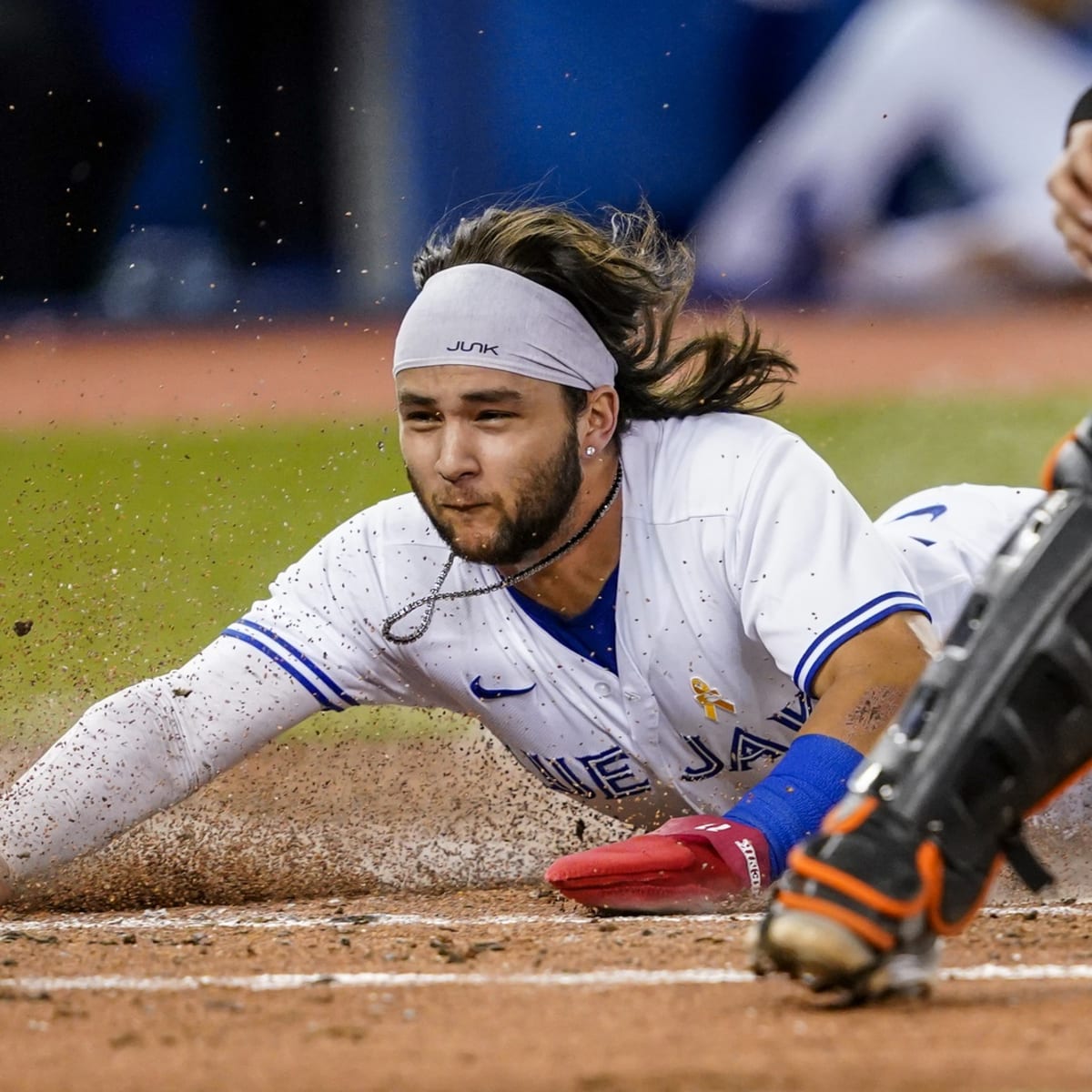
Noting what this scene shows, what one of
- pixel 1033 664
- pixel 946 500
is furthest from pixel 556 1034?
pixel 946 500

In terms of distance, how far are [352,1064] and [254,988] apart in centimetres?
51

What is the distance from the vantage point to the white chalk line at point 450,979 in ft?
7.91

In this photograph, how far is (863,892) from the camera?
2092 millimetres

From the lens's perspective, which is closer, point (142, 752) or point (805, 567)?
point (805, 567)

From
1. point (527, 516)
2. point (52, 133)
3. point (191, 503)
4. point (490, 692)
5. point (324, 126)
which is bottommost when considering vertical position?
point (191, 503)

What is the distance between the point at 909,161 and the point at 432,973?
33.2 feet

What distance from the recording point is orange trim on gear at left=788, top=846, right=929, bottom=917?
6.84ft

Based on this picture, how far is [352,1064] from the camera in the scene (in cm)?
198

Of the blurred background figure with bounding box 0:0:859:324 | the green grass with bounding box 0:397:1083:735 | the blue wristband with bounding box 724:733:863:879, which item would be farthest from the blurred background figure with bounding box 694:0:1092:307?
the blue wristband with bounding box 724:733:863:879

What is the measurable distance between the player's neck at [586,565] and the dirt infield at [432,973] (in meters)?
0.54

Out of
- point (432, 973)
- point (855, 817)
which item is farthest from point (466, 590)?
point (855, 817)

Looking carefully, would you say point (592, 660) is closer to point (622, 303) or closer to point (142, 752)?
point (622, 303)

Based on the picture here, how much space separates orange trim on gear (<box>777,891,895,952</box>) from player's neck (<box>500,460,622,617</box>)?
1.42 m

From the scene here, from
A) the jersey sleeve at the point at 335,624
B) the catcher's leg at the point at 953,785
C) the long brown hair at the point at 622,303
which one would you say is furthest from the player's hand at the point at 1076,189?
the jersey sleeve at the point at 335,624
